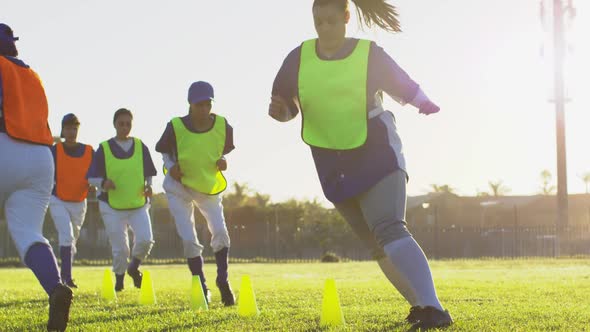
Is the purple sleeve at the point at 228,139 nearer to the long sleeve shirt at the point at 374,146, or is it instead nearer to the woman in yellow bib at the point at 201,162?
the woman in yellow bib at the point at 201,162

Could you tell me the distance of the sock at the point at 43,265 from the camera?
6.09 metres

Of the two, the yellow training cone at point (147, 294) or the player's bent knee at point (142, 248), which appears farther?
the player's bent knee at point (142, 248)

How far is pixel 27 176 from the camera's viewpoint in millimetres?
6094

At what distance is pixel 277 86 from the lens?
20.9ft

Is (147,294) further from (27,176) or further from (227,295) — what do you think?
(27,176)

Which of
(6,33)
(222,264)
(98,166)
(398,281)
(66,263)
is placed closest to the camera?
(398,281)

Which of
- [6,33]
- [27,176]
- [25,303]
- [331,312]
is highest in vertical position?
[6,33]

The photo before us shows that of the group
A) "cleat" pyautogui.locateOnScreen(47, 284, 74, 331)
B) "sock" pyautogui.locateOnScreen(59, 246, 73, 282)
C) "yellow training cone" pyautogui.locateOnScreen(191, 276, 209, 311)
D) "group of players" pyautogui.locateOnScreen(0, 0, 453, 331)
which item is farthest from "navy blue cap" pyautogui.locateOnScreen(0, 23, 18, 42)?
"sock" pyautogui.locateOnScreen(59, 246, 73, 282)

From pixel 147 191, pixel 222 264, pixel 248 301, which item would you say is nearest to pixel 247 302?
pixel 248 301

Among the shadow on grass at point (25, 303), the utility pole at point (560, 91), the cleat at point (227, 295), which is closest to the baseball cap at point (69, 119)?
the shadow on grass at point (25, 303)

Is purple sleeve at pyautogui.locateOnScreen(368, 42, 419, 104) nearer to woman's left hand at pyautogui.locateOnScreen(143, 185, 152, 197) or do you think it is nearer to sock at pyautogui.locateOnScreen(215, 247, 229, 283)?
sock at pyautogui.locateOnScreen(215, 247, 229, 283)

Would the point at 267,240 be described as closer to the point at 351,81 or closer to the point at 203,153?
the point at 203,153

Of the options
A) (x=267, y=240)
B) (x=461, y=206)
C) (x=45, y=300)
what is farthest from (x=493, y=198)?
(x=45, y=300)

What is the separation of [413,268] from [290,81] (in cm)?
149
